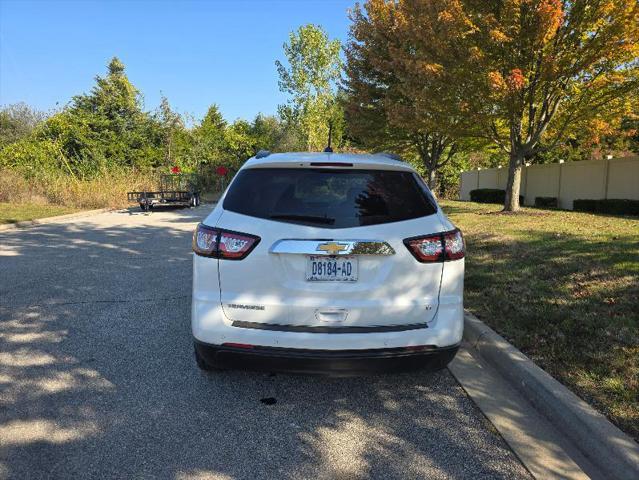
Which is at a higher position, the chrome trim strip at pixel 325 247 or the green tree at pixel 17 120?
the green tree at pixel 17 120

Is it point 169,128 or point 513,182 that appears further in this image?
point 169,128

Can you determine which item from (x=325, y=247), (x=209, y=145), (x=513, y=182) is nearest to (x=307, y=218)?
(x=325, y=247)

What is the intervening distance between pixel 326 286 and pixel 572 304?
3.54 m

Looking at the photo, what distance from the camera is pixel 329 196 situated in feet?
11.3

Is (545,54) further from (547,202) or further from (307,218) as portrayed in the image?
(307,218)

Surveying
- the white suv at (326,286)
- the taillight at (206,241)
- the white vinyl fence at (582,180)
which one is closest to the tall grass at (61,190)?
the white vinyl fence at (582,180)

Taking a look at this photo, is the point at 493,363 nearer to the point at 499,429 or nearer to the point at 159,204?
the point at 499,429

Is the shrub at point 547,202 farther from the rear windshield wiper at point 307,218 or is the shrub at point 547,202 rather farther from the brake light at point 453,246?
the rear windshield wiper at point 307,218

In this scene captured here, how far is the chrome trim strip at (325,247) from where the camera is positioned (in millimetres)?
3121

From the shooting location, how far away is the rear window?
3.28m

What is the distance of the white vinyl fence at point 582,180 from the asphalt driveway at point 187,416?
17.8 m

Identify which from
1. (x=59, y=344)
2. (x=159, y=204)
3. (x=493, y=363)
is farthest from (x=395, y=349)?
(x=159, y=204)

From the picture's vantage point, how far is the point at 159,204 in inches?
840

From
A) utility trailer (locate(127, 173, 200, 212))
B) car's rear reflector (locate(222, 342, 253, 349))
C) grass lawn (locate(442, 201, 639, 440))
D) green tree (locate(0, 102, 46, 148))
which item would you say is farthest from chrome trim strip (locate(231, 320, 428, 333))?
green tree (locate(0, 102, 46, 148))
